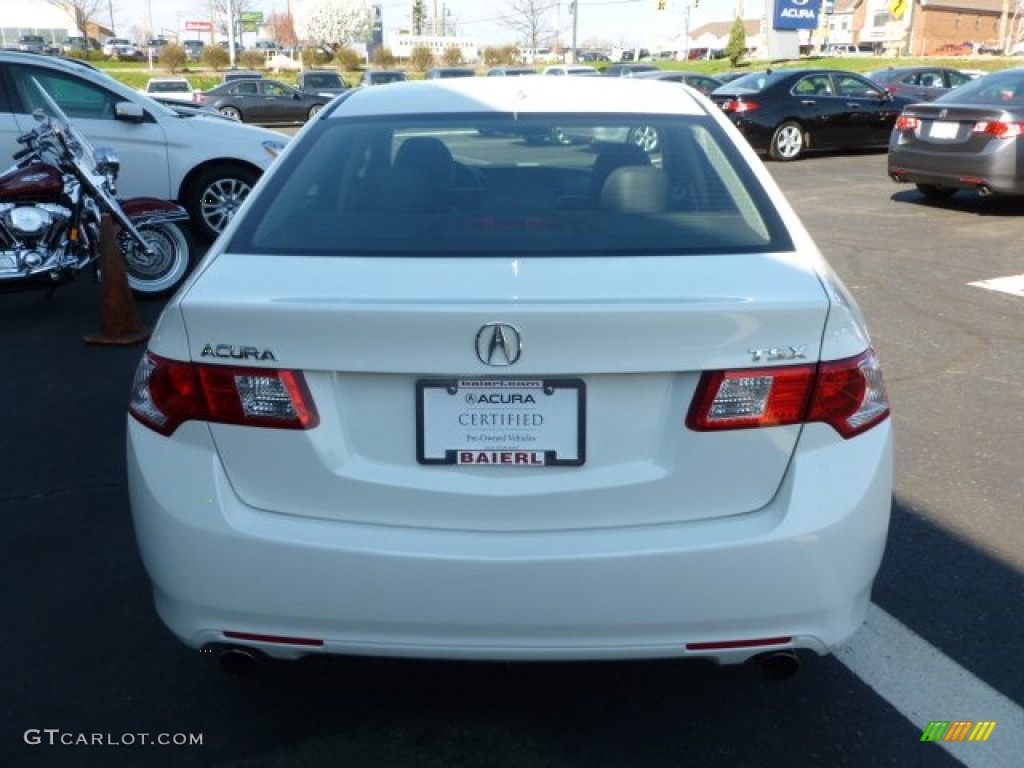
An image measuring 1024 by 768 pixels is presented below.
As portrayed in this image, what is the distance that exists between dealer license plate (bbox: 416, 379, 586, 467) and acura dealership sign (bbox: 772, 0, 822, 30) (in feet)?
178

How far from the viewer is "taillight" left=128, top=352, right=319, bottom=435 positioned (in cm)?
234

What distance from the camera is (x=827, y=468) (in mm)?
2381

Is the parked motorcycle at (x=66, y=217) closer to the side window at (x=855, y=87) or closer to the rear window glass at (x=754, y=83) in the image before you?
the rear window glass at (x=754, y=83)

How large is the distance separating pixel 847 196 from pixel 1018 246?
3959mm

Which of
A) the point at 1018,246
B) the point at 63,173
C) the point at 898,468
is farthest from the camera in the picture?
the point at 1018,246

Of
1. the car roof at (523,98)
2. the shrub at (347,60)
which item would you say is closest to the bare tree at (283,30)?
the shrub at (347,60)

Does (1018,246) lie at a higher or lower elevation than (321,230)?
lower

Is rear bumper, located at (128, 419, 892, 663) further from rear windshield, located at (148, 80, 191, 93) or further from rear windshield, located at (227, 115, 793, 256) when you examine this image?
rear windshield, located at (148, 80, 191, 93)

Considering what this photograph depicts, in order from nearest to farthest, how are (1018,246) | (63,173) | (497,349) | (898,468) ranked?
(497,349)
(898,468)
(63,173)
(1018,246)

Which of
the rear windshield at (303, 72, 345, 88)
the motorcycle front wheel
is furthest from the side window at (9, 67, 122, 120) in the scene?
the rear windshield at (303, 72, 345, 88)

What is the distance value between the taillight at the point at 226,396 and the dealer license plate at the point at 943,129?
10954mm

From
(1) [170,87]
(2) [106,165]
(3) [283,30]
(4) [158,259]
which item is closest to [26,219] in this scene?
(2) [106,165]

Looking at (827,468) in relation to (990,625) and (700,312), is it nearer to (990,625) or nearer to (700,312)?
(700,312)

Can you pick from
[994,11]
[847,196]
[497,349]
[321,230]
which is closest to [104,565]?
[321,230]
